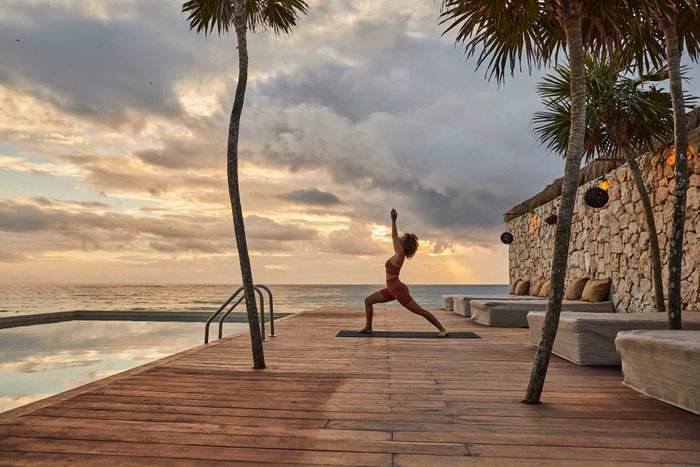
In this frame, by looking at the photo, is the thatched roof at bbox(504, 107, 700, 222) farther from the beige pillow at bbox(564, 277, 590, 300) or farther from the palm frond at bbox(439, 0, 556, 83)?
the palm frond at bbox(439, 0, 556, 83)

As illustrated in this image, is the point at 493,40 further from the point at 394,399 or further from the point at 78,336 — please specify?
the point at 78,336

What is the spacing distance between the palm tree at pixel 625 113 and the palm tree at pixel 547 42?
104 inches


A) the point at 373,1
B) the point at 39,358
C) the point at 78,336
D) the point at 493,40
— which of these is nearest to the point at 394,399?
the point at 493,40

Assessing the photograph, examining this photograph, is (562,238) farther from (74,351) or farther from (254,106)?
(74,351)

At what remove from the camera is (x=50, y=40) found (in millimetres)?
8977

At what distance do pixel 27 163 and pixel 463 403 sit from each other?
564 inches

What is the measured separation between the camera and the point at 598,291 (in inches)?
343

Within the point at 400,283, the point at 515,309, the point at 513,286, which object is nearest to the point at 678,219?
the point at 400,283

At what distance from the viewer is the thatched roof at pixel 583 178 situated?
20.4 feet

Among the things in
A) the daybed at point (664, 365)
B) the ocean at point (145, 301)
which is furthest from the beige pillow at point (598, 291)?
the ocean at point (145, 301)

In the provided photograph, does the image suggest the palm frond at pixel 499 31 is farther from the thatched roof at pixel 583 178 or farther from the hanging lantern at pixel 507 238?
the hanging lantern at pixel 507 238

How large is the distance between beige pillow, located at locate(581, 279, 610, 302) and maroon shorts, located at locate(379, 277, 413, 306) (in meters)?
4.30

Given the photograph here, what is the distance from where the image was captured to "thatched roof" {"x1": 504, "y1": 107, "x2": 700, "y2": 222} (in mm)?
6219

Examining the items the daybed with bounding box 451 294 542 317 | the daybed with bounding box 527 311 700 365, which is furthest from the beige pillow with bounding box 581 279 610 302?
the daybed with bounding box 527 311 700 365
